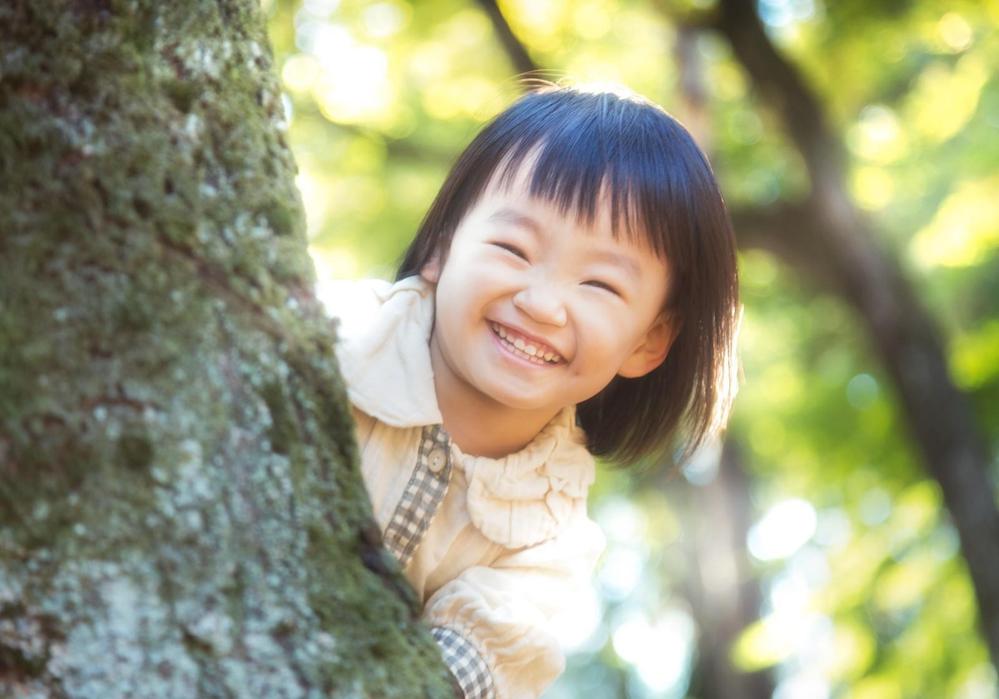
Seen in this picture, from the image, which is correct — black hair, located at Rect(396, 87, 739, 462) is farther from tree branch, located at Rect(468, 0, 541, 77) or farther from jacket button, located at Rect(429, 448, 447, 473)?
tree branch, located at Rect(468, 0, 541, 77)

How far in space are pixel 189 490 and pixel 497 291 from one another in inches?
31.2

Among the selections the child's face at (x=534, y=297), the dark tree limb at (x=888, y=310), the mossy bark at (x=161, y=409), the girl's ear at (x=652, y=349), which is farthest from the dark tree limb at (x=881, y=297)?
the mossy bark at (x=161, y=409)

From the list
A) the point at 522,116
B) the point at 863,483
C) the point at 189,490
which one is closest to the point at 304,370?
the point at 189,490

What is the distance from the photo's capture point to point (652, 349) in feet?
7.21

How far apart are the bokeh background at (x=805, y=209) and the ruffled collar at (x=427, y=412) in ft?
11.6

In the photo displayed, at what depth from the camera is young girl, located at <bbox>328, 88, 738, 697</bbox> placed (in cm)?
190

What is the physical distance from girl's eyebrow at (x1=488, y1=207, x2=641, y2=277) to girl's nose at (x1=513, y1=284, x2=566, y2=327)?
8 cm

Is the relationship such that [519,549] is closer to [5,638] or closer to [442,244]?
[442,244]

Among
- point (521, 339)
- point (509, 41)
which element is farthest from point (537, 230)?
point (509, 41)

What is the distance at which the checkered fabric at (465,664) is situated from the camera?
184 cm

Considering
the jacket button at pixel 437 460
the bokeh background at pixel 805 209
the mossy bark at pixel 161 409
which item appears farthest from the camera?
the bokeh background at pixel 805 209

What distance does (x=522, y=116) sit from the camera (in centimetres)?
212

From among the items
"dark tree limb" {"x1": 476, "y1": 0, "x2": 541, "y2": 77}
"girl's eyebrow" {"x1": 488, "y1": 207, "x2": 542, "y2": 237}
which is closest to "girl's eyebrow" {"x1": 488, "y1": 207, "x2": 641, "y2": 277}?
"girl's eyebrow" {"x1": 488, "y1": 207, "x2": 542, "y2": 237}

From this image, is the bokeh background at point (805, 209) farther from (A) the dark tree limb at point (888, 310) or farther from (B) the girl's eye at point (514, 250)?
(B) the girl's eye at point (514, 250)
